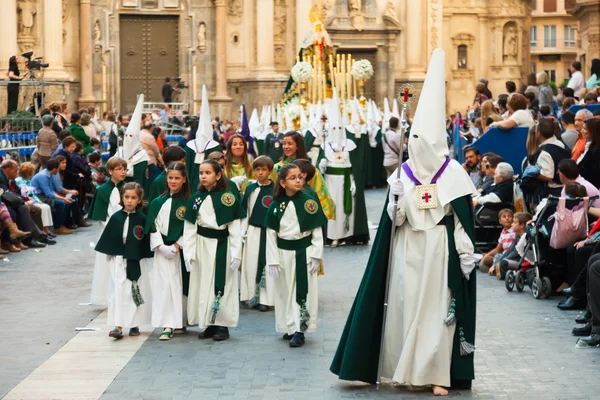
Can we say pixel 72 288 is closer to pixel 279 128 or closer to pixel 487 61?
pixel 279 128

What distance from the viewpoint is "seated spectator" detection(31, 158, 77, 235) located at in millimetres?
19000

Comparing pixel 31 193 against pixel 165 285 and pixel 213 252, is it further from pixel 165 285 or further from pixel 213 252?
pixel 213 252

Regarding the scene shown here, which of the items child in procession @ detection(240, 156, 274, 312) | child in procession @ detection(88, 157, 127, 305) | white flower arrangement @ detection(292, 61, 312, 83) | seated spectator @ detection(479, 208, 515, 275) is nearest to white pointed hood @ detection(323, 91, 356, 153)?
seated spectator @ detection(479, 208, 515, 275)

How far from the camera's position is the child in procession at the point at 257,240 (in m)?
12.1

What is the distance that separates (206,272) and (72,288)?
12.4 ft

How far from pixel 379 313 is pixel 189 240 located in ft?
8.71

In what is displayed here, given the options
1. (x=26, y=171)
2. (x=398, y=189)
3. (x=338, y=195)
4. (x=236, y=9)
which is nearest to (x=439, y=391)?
(x=398, y=189)

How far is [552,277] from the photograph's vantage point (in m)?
12.9

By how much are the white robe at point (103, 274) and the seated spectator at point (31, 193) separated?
6.16 metres

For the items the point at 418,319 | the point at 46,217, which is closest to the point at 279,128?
the point at 46,217

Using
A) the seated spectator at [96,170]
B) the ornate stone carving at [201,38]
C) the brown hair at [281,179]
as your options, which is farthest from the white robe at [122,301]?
the ornate stone carving at [201,38]

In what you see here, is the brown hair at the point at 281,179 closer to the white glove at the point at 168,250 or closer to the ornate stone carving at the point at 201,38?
the white glove at the point at 168,250

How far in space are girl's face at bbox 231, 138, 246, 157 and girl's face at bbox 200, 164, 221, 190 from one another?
8.22ft

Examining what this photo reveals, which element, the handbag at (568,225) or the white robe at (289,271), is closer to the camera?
the white robe at (289,271)
